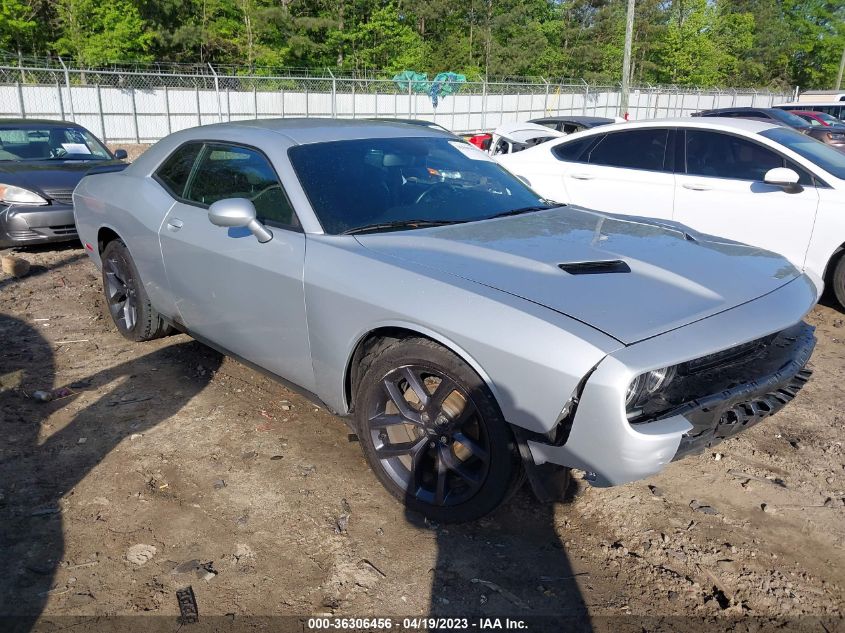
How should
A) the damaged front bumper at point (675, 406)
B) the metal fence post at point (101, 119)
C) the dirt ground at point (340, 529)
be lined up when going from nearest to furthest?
1. the damaged front bumper at point (675, 406)
2. the dirt ground at point (340, 529)
3. the metal fence post at point (101, 119)

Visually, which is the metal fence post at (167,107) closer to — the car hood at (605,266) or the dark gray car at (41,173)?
the dark gray car at (41,173)

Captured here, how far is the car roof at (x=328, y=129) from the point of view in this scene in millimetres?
3818

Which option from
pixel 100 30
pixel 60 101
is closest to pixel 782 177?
pixel 60 101

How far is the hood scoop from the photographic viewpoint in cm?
284

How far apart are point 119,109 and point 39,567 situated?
2384 cm

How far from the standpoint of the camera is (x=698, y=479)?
11.0ft

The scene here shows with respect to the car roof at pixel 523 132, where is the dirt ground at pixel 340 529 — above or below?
below

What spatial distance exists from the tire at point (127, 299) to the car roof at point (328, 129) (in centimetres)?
108

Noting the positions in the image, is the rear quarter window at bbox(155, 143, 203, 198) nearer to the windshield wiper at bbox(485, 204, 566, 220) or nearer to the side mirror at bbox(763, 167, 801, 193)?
the windshield wiper at bbox(485, 204, 566, 220)

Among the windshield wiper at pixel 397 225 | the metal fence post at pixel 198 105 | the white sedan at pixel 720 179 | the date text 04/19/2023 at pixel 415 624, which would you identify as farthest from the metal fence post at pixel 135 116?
the date text 04/19/2023 at pixel 415 624

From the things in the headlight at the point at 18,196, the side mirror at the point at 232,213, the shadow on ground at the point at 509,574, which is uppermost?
the side mirror at the point at 232,213

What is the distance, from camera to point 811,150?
6.22 meters

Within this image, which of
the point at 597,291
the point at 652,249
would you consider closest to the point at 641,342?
the point at 597,291

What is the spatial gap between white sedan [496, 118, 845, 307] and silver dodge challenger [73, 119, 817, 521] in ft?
8.43
